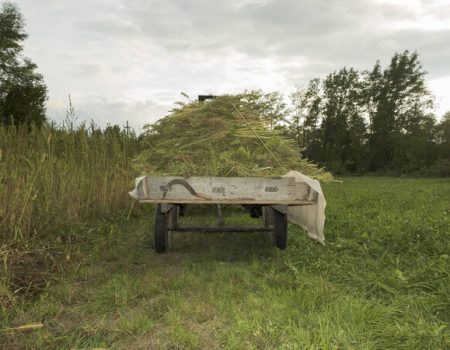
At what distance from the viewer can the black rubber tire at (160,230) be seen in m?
4.66

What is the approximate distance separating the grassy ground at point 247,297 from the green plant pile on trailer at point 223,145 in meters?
1.03

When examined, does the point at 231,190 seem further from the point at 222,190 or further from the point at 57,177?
the point at 57,177

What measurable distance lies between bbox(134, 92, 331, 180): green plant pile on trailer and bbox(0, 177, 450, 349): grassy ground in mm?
1030

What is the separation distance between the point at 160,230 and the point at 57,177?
2.13 metres

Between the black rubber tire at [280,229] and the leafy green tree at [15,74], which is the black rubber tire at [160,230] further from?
the leafy green tree at [15,74]

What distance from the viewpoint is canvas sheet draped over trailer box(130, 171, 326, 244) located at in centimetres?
398

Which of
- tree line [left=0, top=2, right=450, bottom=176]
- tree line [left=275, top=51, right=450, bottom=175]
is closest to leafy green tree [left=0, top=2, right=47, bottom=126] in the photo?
tree line [left=0, top=2, right=450, bottom=176]

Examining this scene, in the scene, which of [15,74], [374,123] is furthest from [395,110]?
[15,74]

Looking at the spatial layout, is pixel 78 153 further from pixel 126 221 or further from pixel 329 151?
pixel 329 151

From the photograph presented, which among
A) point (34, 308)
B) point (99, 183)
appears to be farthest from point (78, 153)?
point (34, 308)

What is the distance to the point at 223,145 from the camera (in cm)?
470

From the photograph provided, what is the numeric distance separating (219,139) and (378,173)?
38.1m

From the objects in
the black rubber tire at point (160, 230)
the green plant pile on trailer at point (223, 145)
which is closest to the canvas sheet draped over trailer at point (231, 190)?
the green plant pile on trailer at point (223, 145)

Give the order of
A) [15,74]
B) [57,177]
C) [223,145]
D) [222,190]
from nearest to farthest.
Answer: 1. [222,190]
2. [223,145]
3. [57,177]
4. [15,74]
